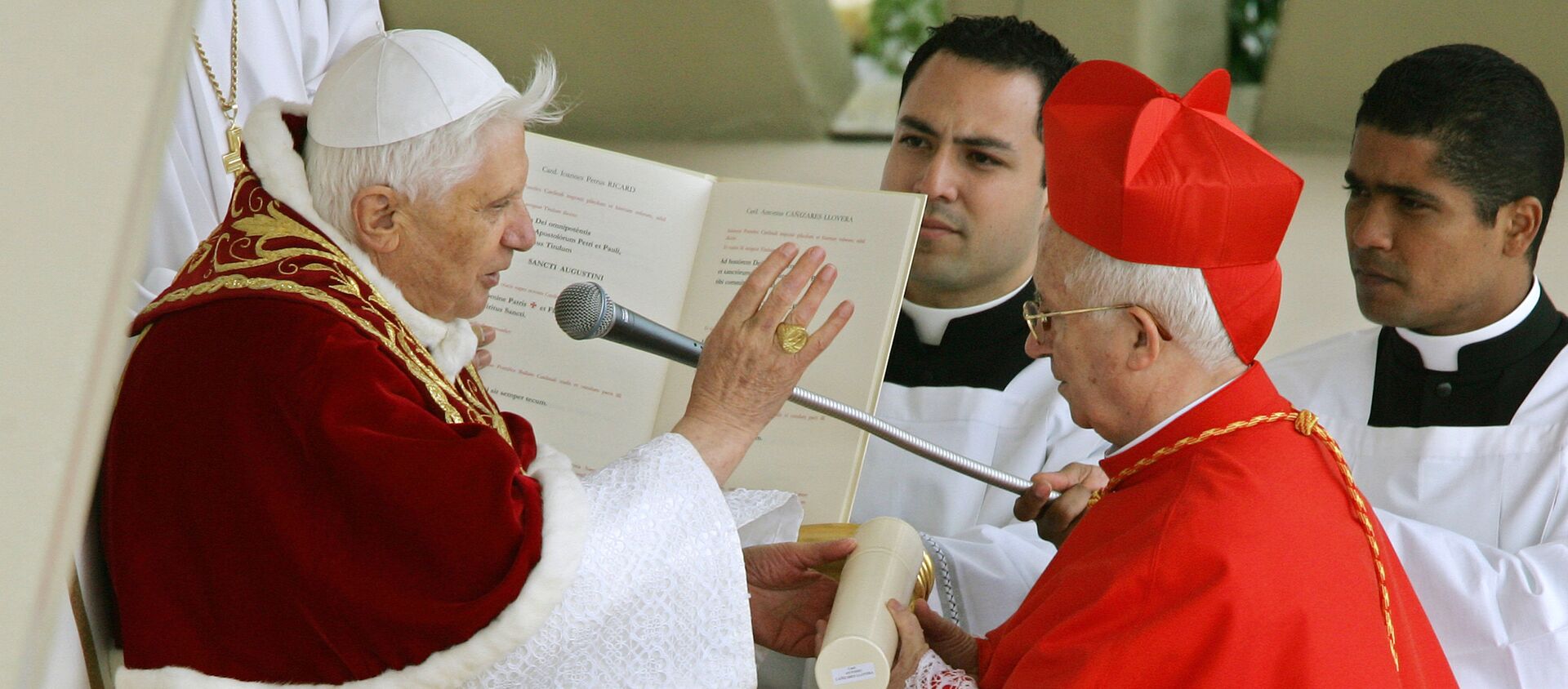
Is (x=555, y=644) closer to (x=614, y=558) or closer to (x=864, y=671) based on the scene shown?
(x=614, y=558)

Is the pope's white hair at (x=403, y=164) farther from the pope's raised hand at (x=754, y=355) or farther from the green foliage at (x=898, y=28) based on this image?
the green foliage at (x=898, y=28)

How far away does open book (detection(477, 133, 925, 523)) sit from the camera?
2984mm

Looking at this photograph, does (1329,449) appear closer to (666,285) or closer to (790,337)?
(790,337)

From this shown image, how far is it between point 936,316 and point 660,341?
1631 millimetres

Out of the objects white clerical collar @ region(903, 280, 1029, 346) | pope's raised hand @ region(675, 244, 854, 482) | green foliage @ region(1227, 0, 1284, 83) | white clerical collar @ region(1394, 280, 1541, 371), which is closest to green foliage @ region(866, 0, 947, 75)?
green foliage @ region(1227, 0, 1284, 83)

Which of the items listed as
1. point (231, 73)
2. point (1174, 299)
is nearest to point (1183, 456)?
point (1174, 299)

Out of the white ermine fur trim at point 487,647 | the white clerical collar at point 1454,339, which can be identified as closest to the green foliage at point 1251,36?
the white clerical collar at point 1454,339

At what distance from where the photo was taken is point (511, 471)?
1.99 metres

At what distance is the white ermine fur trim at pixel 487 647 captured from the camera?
200cm

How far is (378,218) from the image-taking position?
2.30 m

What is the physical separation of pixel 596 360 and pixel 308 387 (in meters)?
1.16

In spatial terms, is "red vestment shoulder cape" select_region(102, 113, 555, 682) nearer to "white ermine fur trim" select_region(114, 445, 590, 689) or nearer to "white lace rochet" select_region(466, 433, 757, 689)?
"white ermine fur trim" select_region(114, 445, 590, 689)

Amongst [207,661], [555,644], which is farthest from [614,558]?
[207,661]

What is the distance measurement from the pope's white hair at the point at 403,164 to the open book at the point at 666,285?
75cm
